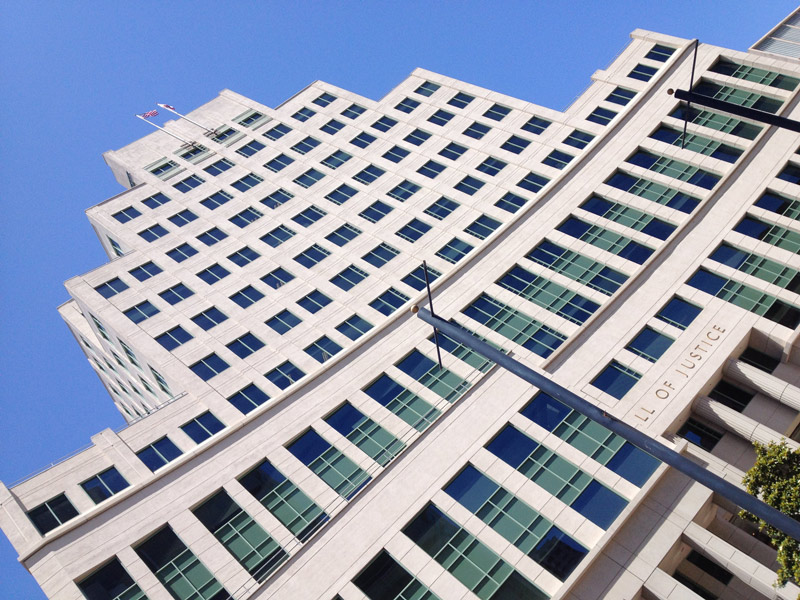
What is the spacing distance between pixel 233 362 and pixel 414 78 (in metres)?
39.8

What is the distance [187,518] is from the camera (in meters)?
37.2

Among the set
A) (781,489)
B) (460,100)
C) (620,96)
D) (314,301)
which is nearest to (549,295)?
(314,301)

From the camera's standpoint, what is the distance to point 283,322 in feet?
164

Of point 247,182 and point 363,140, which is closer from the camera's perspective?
point 247,182

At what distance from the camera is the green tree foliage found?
26.6 metres

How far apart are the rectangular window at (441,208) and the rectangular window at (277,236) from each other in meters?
12.6

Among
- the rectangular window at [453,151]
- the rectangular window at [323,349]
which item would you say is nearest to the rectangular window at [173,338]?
the rectangular window at [323,349]

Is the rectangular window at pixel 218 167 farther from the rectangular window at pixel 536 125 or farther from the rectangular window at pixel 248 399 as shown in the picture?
the rectangular window at pixel 536 125

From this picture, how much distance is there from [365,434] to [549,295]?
55.4 ft

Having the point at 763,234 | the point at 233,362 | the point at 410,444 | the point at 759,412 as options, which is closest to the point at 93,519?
the point at 233,362

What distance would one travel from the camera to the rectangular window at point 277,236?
187 feet

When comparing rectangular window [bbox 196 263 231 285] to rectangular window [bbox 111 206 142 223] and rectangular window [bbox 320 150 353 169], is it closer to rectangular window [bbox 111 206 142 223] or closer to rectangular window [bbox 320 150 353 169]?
rectangular window [bbox 111 206 142 223]

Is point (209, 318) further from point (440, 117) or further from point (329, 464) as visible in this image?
point (440, 117)

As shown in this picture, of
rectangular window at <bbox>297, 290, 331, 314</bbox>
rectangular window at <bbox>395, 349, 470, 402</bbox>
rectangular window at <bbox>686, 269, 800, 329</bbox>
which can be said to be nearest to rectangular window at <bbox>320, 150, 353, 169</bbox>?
rectangular window at <bbox>297, 290, 331, 314</bbox>
